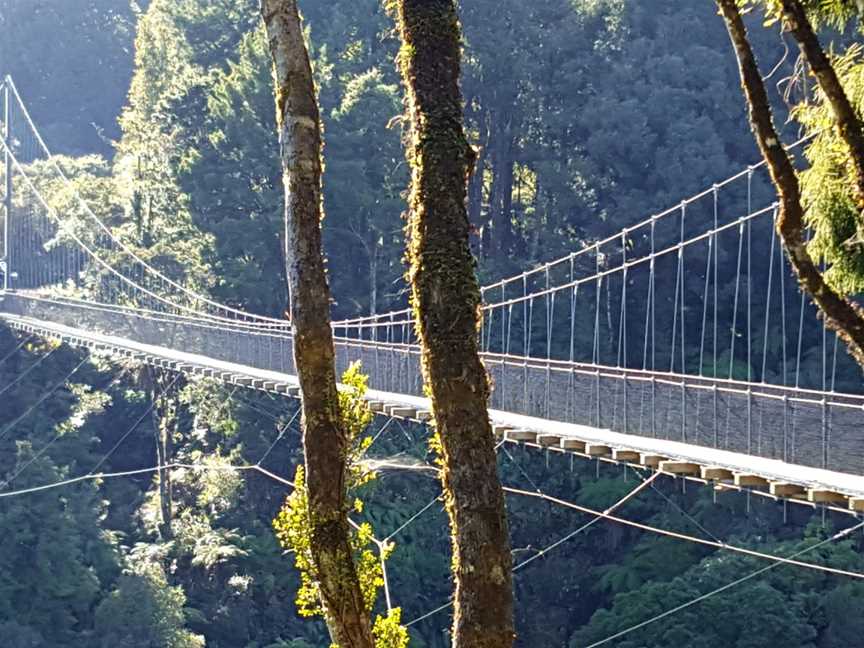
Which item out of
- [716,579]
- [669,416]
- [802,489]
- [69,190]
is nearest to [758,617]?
[716,579]

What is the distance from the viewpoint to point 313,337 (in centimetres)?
613

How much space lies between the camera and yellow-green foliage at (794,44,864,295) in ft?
18.8

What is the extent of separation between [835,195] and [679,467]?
4.85 meters

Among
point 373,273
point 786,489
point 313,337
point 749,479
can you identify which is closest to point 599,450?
point 749,479

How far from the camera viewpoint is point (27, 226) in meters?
35.0

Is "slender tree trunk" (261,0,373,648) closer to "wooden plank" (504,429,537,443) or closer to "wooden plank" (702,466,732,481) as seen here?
"wooden plank" (702,466,732,481)

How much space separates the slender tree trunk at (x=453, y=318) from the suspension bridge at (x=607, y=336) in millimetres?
3981

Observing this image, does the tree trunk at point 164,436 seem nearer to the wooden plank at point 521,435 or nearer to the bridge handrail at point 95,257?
the bridge handrail at point 95,257

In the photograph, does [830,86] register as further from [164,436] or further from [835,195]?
[164,436]

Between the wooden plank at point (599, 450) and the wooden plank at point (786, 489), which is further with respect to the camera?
the wooden plank at point (599, 450)

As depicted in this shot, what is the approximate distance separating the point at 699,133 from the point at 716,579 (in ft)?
27.1

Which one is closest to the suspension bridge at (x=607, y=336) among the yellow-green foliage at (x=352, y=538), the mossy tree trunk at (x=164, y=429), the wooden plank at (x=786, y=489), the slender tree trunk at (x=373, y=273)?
the wooden plank at (x=786, y=489)

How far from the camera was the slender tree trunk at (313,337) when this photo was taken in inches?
239

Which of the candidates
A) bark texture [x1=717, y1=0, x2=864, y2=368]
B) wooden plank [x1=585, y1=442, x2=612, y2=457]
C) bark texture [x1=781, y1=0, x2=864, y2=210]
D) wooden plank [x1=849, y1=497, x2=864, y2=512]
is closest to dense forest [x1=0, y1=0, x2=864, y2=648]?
wooden plank [x1=585, y1=442, x2=612, y2=457]
